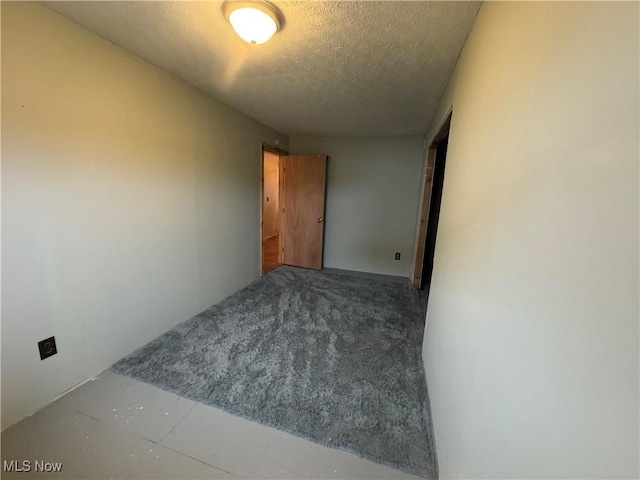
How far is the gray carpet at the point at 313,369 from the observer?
145cm

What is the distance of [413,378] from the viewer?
1.88m

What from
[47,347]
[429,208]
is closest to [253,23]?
[47,347]

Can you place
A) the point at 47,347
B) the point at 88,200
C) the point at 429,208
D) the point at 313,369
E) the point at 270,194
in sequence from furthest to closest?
the point at 270,194 → the point at 429,208 → the point at 313,369 → the point at 88,200 → the point at 47,347

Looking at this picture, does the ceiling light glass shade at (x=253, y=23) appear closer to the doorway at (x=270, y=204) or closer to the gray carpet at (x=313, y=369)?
the gray carpet at (x=313, y=369)

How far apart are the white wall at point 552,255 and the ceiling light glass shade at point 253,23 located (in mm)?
1048

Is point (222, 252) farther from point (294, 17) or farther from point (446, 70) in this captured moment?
point (446, 70)

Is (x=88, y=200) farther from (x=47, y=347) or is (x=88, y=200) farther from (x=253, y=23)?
(x=253, y=23)

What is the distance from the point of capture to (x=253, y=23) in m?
1.32

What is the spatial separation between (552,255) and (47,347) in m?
2.44

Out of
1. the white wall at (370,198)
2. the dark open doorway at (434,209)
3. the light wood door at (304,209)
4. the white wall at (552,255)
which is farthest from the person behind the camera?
the light wood door at (304,209)

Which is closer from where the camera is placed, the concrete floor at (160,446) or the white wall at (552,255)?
the white wall at (552,255)

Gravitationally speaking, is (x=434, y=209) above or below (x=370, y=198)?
below

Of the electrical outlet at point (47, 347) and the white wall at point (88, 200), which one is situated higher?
the white wall at point (88, 200)

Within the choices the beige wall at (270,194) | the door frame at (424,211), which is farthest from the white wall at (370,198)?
the beige wall at (270,194)
